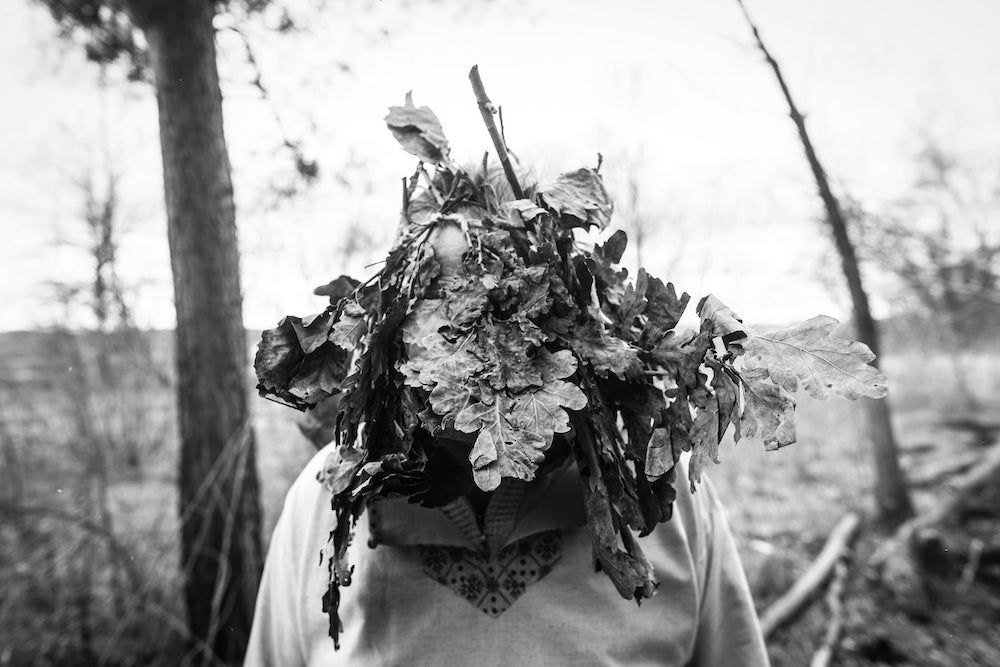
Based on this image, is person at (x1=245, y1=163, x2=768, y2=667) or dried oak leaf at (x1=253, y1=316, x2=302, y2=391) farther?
person at (x1=245, y1=163, x2=768, y2=667)

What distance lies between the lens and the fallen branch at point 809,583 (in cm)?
332

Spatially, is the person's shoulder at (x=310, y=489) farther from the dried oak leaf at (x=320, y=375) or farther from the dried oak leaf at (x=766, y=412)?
the dried oak leaf at (x=766, y=412)

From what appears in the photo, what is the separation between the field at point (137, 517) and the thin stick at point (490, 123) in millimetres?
881

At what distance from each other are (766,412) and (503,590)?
704 millimetres

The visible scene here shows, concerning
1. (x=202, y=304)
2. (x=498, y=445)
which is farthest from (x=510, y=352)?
(x=202, y=304)

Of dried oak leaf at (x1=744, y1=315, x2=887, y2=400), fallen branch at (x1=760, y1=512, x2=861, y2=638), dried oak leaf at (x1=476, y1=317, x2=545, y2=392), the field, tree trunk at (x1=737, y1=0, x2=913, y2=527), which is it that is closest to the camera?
dried oak leaf at (x1=744, y1=315, x2=887, y2=400)

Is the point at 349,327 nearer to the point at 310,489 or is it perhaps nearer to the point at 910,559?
the point at 310,489

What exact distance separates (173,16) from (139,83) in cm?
49

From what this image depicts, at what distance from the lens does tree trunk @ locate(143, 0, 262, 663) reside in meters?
2.06

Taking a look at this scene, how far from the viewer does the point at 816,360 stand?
0.72 m

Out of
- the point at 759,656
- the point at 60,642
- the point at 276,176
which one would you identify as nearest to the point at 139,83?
the point at 276,176

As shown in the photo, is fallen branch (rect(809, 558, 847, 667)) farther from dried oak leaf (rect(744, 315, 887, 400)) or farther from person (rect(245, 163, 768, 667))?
dried oak leaf (rect(744, 315, 887, 400))

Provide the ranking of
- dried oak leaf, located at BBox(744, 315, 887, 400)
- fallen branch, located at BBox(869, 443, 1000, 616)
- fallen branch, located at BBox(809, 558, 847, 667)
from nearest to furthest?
1. dried oak leaf, located at BBox(744, 315, 887, 400)
2. fallen branch, located at BBox(809, 558, 847, 667)
3. fallen branch, located at BBox(869, 443, 1000, 616)

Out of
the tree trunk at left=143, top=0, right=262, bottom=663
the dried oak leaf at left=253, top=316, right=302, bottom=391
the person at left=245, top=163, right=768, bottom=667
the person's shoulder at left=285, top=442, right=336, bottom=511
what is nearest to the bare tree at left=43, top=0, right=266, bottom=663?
the tree trunk at left=143, top=0, right=262, bottom=663
